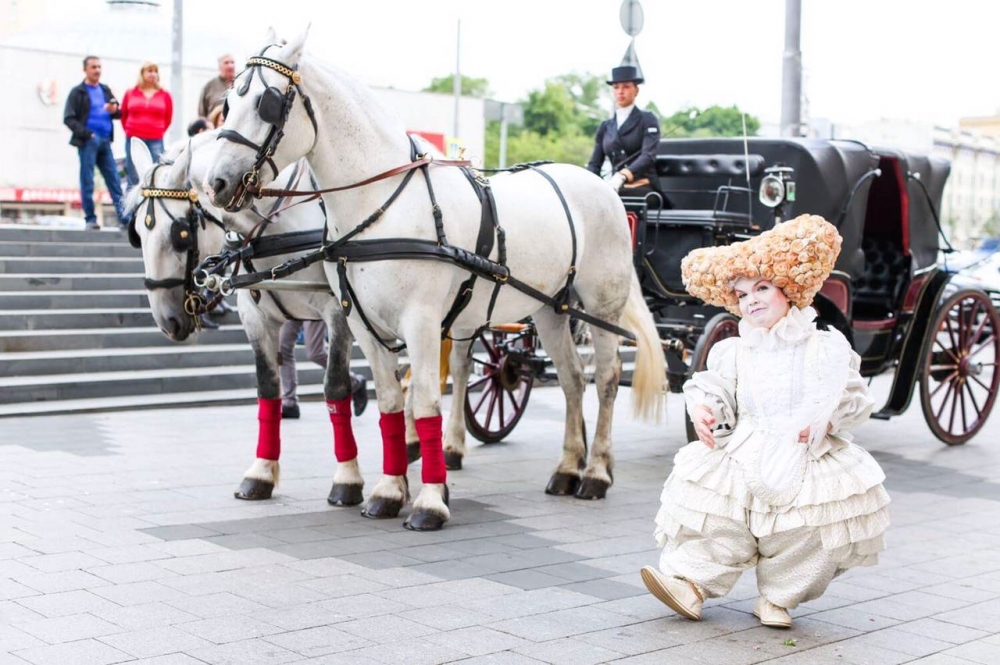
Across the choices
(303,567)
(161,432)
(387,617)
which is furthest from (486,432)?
(387,617)

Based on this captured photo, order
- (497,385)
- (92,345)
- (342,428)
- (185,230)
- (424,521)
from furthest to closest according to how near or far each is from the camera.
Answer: (92,345)
(497,385)
(342,428)
(185,230)
(424,521)

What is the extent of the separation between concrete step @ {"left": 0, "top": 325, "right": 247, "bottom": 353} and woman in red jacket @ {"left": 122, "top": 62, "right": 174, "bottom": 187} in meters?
2.32

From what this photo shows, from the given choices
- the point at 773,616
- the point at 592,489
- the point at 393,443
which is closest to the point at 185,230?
the point at 393,443

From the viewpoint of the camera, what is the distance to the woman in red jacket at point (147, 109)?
42.2 feet

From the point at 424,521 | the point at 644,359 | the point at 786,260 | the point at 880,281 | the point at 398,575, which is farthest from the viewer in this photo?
the point at 880,281

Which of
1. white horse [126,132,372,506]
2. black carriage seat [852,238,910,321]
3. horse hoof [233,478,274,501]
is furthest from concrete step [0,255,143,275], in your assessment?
black carriage seat [852,238,910,321]

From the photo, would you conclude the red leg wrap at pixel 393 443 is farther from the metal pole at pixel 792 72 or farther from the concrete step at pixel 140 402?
the metal pole at pixel 792 72

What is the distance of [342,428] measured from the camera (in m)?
6.55

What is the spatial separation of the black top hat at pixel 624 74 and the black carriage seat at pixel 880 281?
249 cm

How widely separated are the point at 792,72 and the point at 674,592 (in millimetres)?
9212

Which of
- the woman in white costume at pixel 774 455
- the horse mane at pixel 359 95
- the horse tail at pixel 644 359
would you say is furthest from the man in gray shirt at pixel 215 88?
the woman in white costume at pixel 774 455

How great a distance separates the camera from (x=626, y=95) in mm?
8508

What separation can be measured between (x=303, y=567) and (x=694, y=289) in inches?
80.5

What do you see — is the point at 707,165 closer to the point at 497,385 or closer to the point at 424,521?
the point at 497,385
